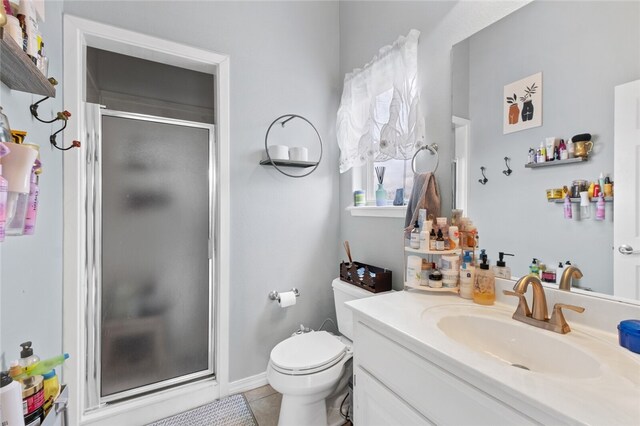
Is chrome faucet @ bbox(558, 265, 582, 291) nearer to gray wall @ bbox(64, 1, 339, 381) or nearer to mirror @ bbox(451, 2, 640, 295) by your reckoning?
mirror @ bbox(451, 2, 640, 295)

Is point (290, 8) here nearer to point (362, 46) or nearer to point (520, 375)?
point (362, 46)

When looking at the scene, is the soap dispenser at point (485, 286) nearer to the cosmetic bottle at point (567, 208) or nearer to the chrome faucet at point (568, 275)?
the chrome faucet at point (568, 275)

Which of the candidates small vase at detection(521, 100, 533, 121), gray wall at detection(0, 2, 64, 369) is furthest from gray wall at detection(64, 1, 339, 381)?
small vase at detection(521, 100, 533, 121)

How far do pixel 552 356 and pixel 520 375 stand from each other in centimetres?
32

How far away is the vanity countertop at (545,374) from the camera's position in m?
0.56

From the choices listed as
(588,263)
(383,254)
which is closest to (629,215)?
(588,263)

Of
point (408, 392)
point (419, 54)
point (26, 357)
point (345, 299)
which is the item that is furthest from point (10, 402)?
point (419, 54)

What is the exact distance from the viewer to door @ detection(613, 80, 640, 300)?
2.74ft

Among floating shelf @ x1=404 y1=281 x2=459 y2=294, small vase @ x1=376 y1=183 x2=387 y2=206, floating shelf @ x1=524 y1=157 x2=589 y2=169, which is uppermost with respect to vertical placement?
floating shelf @ x1=524 y1=157 x2=589 y2=169

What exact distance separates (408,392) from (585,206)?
84 cm

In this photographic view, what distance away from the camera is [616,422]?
1.73 ft

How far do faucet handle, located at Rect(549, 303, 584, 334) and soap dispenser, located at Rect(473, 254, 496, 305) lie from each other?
24cm

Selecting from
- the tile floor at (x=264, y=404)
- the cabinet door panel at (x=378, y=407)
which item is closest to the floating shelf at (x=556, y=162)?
the cabinet door panel at (x=378, y=407)

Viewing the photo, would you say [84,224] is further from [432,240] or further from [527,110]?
[527,110]
